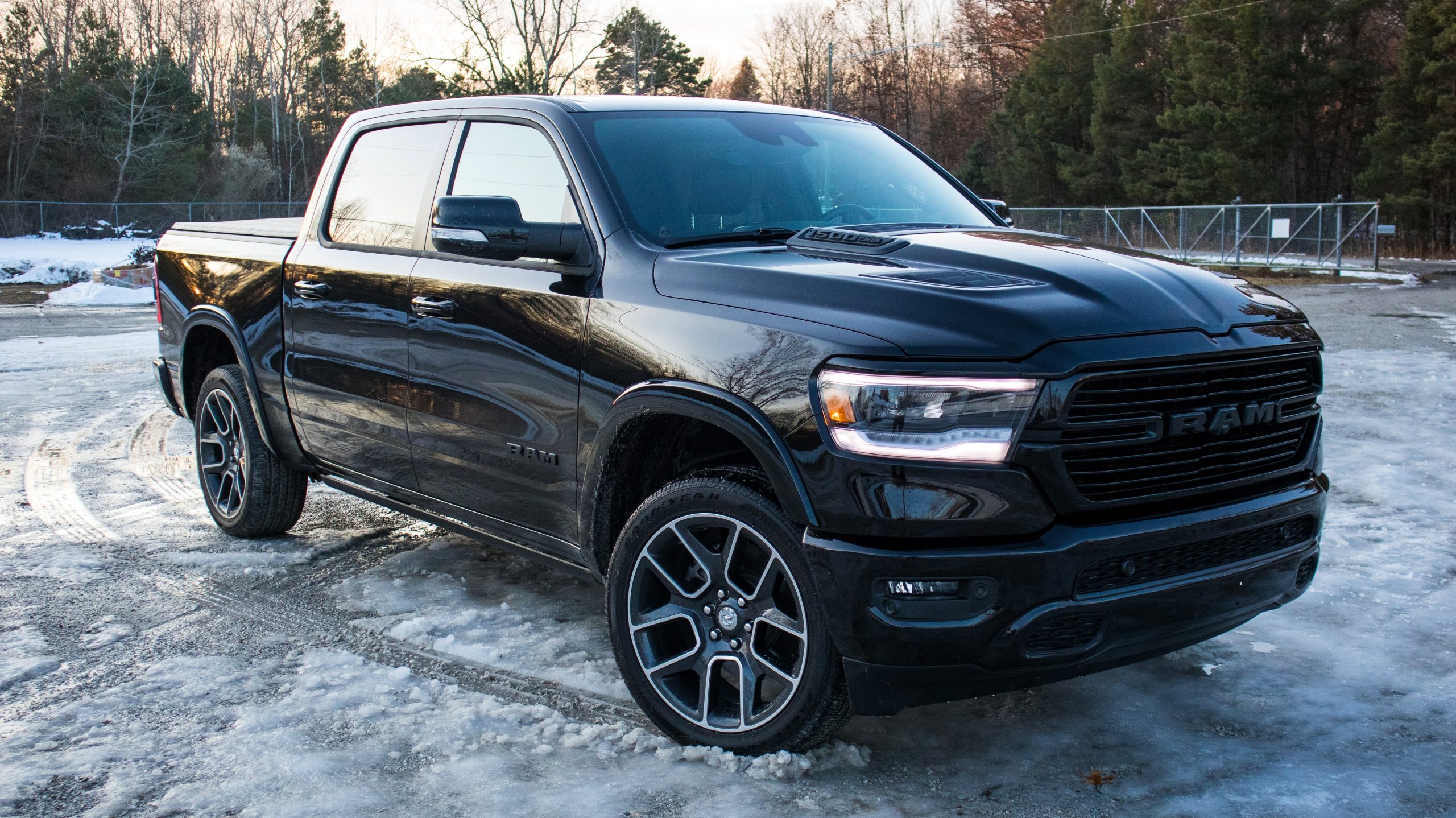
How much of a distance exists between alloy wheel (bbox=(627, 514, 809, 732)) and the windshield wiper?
2.97ft

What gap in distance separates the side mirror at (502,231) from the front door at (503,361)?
0.11 meters

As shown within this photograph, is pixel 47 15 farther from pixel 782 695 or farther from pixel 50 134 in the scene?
pixel 782 695

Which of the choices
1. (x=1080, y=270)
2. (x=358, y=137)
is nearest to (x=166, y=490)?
(x=358, y=137)

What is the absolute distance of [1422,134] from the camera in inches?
1396

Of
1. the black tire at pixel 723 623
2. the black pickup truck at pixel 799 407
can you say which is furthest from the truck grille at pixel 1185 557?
the black tire at pixel 723 623

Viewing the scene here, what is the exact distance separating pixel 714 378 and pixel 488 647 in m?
1.58

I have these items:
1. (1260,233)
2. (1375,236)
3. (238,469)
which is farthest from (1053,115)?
(238,469)

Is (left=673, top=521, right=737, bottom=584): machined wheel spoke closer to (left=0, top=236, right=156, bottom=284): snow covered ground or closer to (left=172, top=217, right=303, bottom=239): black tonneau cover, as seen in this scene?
(left=172, top=217, right=303, bottom=239): black tonneau cover

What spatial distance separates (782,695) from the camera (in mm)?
3225

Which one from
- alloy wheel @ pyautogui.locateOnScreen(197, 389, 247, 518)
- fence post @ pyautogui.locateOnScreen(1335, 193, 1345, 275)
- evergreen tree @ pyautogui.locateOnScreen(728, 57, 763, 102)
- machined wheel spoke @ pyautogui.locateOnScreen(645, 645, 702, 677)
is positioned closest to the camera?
machined wheel spoke @ pyautogui.locateOnScreen(645, 645, 702, 677)

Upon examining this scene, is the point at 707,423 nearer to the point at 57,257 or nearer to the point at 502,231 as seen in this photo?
the point at 502,231

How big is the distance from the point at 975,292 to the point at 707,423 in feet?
2.77

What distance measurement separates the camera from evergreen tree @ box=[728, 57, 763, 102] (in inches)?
2901

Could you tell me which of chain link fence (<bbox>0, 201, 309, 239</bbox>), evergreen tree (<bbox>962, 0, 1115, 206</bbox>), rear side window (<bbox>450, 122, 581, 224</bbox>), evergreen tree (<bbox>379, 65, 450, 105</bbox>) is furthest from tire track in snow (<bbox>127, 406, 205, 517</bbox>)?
evergreen tree (<bbox>379, 65, 450, 105</bbox>)
